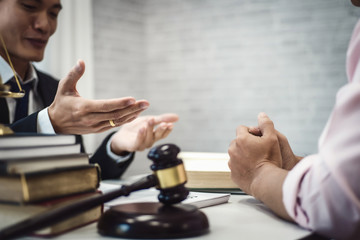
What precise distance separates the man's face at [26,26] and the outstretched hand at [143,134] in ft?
2.12

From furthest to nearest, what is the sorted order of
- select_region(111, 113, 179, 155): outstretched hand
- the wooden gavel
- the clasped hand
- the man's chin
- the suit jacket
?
the man's chin
the suit jacket
select_region(111, 113, 179, 155): outstretched hand
the clasped hand
the wooden gavel

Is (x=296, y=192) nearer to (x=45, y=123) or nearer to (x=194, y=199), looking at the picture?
(x=194, y=199)

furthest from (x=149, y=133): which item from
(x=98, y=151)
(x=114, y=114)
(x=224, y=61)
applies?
(x=224, y=61)

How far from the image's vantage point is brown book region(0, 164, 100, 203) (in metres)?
0.51

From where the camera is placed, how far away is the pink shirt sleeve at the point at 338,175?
1.63ft

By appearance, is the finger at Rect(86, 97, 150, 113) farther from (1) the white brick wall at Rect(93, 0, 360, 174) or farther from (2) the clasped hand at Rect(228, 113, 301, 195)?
(1) the white brick wall at Rect(93, 0, 360, 174)

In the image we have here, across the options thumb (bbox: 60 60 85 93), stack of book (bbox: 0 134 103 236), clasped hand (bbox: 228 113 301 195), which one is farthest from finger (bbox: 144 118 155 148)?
stack of book (bbox: 0 134 103 236)

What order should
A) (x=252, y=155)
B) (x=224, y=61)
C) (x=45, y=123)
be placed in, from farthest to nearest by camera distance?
1. (x=224, y=61)
2. (x=45, y=123)
3. (x=252, y=155)

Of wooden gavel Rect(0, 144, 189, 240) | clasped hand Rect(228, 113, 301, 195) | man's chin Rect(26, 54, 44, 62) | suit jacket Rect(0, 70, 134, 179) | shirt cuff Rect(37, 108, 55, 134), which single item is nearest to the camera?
wooden gavel Rect(0, 144, 189, 240)

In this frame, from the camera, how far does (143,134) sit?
4.67ft

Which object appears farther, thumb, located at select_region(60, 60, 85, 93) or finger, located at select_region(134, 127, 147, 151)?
finger, located at select_region(134, 127, 147, 151)

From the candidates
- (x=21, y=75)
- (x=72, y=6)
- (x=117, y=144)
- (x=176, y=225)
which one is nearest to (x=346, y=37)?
(x=117, y=144)

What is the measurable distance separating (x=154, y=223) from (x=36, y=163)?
194mm

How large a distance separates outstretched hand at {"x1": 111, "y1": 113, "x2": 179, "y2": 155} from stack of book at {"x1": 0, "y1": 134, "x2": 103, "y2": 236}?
2.34 feet
